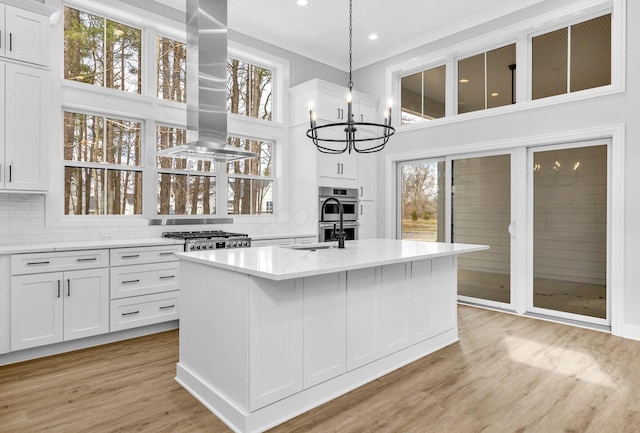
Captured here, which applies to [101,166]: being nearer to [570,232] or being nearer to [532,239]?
[532,239]

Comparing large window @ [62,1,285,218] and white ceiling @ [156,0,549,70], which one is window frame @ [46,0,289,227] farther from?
white ceiling @ [156,0,549,70]

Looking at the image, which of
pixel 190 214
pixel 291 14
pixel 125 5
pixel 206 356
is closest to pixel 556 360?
pixel 206 356

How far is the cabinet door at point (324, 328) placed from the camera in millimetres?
2489

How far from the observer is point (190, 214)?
4.90 metres

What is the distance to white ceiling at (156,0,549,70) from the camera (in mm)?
4672

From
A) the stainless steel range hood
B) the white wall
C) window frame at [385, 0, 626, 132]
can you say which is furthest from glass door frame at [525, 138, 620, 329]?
the stainless steel range hood

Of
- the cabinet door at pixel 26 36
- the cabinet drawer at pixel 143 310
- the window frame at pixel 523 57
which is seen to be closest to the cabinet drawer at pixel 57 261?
the cabinet drawer at pixel 143 310

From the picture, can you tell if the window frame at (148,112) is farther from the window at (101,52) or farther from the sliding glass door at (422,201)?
the sliding glass door at (422,201)

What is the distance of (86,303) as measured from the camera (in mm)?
3492

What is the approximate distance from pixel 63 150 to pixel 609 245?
5.63 m

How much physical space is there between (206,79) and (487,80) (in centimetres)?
347

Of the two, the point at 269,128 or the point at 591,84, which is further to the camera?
the point at 269,128

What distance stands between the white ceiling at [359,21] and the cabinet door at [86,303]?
3.18m

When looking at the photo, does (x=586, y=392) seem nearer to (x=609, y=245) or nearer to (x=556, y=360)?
(x=556, y=360)
